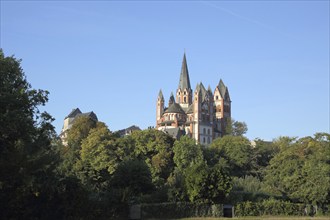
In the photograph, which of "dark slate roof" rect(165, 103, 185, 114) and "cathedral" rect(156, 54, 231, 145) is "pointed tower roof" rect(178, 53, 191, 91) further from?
"dark slate roof" rect(165, 103, 185, 114)

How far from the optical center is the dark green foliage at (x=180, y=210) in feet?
132

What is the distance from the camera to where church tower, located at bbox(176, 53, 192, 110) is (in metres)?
157

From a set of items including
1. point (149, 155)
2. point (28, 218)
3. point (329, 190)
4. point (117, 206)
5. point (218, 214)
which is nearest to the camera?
point (28, 218)

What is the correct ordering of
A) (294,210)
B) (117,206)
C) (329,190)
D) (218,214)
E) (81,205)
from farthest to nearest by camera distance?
(329,190)
(294,210)
(218,214)
(117,206)
(81,205)

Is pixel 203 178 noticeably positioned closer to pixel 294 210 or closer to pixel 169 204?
pixel 169 204

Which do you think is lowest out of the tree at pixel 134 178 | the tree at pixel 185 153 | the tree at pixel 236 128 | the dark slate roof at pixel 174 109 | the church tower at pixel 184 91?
the tree at pixel 134 178

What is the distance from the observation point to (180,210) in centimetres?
4175

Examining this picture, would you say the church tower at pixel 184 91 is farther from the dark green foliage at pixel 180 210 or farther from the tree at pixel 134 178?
the dark green foliage at pixel 180 210

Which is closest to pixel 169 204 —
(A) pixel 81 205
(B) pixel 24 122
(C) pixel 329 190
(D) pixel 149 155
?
(A) pixel 81 205

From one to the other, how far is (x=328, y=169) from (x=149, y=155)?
110ft

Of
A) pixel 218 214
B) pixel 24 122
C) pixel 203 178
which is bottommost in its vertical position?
pixel 218 214

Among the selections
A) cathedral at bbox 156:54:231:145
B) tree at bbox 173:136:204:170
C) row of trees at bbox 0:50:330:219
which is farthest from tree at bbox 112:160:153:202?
cathedral at bbox 156:54:231:145

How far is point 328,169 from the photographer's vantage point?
58688 mm

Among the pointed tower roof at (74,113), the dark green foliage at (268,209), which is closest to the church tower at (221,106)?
the pointed tower roof at (74,113)
